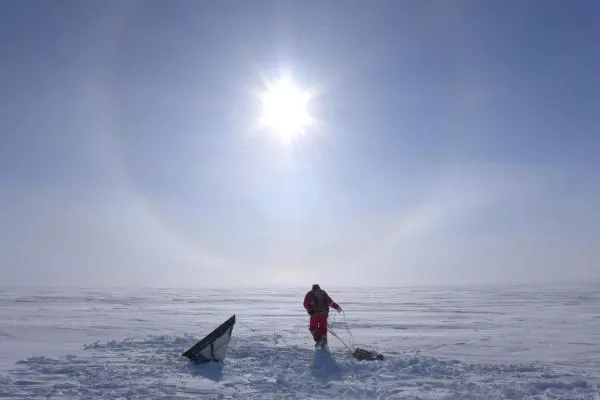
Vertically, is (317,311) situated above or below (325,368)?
above

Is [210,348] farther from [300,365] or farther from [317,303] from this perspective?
[317,303]

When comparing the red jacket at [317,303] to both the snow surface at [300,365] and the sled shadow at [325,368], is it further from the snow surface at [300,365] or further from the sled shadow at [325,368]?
the sled shadow at [325,368]

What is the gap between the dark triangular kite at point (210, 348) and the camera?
32.1 ft

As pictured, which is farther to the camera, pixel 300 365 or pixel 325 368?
pixel 300 365

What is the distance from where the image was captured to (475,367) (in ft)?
31.3

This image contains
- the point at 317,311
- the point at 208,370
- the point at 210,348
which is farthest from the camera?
the point at 317,311

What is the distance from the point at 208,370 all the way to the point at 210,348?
2.25ft

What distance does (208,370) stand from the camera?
30.4 feet

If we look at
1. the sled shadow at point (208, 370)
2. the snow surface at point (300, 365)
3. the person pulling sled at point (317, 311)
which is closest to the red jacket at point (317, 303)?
the person pulling sled at point (317, 311)

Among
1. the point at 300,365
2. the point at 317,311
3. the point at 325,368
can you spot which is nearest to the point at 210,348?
the point at 300,365

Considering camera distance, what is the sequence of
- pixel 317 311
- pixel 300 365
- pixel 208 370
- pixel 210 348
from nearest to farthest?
pixel 208 370
pixel 300 365
pixel 210 348
pixel 317 311

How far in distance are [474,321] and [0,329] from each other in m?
17.3

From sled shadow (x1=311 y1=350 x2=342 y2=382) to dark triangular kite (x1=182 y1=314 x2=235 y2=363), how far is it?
1.96 m

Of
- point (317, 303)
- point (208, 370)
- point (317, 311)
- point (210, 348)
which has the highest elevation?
point (317, 303)
